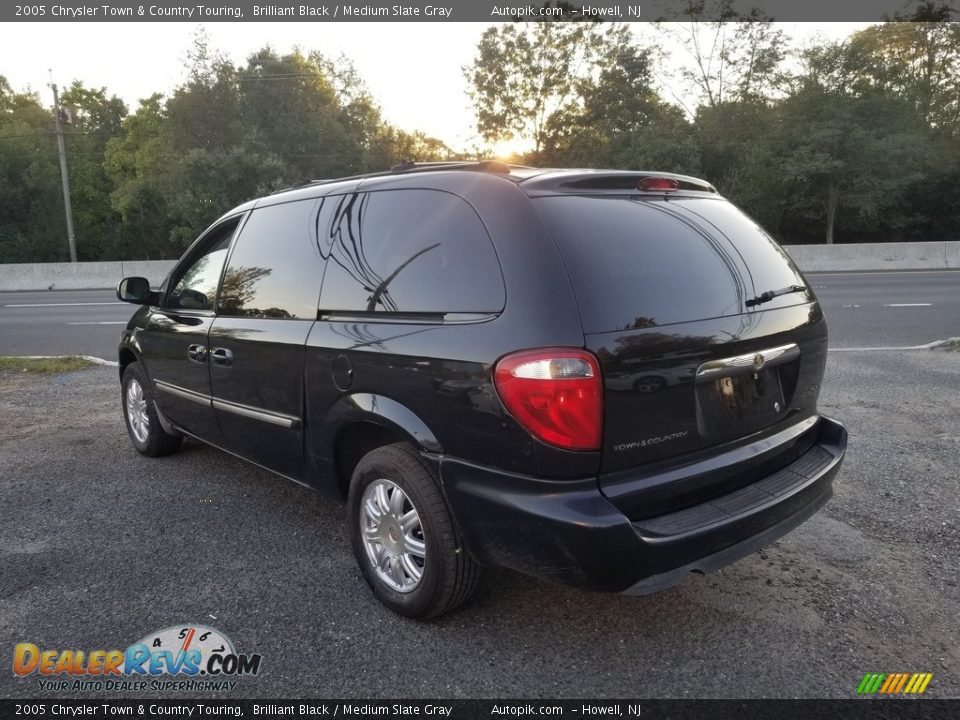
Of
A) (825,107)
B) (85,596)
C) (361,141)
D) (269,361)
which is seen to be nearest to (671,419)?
(269,361)

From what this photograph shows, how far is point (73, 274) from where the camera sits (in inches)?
903

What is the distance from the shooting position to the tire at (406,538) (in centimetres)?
259

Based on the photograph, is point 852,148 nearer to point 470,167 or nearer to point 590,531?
point 470,167

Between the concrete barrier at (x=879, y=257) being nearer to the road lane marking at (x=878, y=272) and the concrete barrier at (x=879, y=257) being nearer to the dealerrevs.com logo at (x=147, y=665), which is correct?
the road lane marking at (x=878, y=272)

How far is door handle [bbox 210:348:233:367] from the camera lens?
12.1 ft

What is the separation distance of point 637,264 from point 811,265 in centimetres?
2151

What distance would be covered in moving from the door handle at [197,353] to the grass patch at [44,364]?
5.16m

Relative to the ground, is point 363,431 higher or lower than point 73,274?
higher

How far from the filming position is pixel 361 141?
3944cm

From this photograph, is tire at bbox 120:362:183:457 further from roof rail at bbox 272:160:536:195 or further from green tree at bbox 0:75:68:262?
green tree at bbox 0:75:68:262

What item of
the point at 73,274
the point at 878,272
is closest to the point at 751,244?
the point at 878,272

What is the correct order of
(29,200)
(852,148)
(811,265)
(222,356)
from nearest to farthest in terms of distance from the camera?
(222,356)
(811,265)
(852,148)
(29,200)

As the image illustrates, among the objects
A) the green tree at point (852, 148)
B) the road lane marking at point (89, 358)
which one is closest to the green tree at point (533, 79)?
the green tree at point (852, 148)

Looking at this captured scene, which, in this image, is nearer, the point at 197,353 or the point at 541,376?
the point at 541,376
